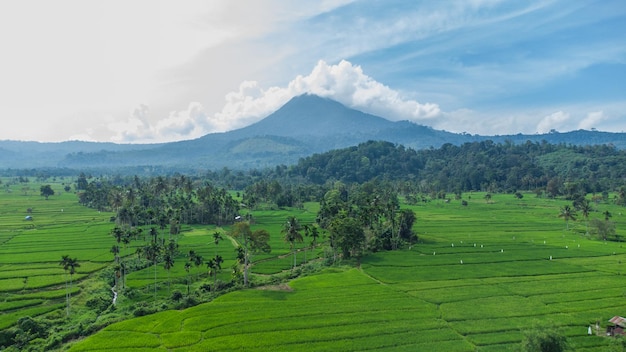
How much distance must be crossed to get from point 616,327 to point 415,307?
63.6 ft

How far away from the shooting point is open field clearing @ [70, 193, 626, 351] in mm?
38812

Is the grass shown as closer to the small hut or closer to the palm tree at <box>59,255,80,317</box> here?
the palm tree at <box>59,255,80,317</box>

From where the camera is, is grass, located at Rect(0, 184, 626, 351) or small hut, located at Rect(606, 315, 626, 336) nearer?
small hut, located at Rect(606, 315, 626, 336)

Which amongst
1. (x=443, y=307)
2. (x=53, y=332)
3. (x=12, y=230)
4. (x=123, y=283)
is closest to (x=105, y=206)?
(x=12, y=230)

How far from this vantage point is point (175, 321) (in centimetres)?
4394

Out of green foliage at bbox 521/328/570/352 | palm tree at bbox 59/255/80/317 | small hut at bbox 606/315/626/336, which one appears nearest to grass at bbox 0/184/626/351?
palm tree at bbox 59/255/80/317

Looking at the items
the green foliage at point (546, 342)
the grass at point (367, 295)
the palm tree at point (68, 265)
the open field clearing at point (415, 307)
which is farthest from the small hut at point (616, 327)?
the palm tree at point (68, 265)

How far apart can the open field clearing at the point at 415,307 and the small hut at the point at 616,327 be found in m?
1.49

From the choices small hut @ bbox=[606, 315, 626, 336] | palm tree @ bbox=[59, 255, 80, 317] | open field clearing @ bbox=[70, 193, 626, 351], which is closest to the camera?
open field clearing @ bbox=[70, 193, 626, 351]

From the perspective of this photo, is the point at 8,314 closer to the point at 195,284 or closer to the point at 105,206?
the point at 195,284

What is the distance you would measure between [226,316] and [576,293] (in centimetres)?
4378

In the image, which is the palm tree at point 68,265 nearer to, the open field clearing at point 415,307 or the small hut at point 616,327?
the open field clearing at point 415,307

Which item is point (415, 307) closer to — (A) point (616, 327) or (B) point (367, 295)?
(B) point (367, 295)

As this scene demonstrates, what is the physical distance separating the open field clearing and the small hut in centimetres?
149
